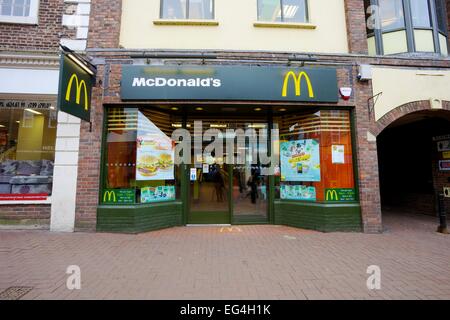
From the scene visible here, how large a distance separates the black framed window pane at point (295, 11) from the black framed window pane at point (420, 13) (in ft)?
10.3

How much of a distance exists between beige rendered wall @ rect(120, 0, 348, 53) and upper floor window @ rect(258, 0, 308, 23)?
0.23m

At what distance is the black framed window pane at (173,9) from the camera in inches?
279

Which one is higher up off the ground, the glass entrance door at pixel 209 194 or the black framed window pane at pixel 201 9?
the black framed window pane at pixel 201 9

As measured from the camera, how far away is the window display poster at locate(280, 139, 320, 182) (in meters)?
6.94

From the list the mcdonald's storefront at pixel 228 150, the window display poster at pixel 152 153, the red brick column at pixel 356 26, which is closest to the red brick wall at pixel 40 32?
the mcdonald's storefront at pixel 228 150

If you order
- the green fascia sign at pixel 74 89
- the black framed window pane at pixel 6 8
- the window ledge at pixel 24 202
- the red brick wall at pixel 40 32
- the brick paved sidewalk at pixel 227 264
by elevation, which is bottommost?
the brick paved sidewalk at pixel 227 264

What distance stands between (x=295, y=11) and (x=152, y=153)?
580cm

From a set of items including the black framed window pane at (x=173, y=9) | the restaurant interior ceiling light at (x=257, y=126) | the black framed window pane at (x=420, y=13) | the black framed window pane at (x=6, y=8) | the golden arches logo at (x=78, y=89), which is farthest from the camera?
the restaurant interior ceiling light at (x=257, y=126)

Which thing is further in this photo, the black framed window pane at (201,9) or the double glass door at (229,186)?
the double glass door at (229,186)

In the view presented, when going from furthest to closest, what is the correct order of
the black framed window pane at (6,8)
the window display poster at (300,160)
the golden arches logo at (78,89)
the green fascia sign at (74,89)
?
the window display poster at (300,160) < the black framed window pane at (6,8) < the golden arches logo at (78,89) < the green fascia sign at (74,89)

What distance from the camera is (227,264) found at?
14.0ft

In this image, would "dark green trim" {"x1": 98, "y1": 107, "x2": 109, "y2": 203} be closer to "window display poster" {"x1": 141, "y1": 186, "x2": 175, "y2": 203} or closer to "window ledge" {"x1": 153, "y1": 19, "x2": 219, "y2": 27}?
"window display poster" {"x1": 141, "y1": 186, "x2": 175, "y2": 203}

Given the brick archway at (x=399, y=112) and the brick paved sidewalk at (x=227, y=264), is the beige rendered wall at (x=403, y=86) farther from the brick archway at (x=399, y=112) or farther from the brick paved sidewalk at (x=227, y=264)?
the brick paved sidewalk at (x=227, y=264)

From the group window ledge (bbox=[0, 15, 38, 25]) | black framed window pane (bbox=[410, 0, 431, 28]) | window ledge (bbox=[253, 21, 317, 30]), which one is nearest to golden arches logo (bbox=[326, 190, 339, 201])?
window ledge (bbox=[253, 21, 317, 30])
